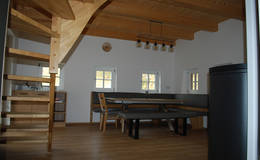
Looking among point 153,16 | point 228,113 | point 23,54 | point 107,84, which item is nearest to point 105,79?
point 107,84

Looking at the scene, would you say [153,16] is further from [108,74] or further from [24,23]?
[24,23]

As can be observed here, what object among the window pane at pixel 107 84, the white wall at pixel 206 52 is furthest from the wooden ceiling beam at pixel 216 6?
the window pane at pixel 107 84

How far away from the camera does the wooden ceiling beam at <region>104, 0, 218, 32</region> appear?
4.28 meters

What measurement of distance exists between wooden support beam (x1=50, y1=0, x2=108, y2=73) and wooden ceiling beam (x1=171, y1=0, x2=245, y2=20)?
81.6 inches

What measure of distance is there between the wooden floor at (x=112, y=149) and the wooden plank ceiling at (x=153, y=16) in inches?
80.3

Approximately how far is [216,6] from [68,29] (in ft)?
10.3

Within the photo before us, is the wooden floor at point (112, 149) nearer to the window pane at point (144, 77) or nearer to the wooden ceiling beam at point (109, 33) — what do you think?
the window pane at point (144, 77)

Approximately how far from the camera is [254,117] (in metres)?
0.61

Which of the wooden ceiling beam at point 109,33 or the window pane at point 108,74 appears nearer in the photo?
the wooden ceiling beam at point 109,33

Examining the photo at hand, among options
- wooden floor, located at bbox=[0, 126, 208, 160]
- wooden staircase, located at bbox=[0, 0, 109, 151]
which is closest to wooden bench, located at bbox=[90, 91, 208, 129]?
wooden floor, located at bbox=[0, 126, 208, 160]

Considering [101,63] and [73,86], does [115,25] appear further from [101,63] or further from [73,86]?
[73,86]

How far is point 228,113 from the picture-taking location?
843 mm

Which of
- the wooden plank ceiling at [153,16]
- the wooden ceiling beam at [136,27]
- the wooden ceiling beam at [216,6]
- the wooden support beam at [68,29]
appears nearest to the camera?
the wooden support beam at [68,29]

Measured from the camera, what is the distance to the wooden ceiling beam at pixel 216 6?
386 centimetres
